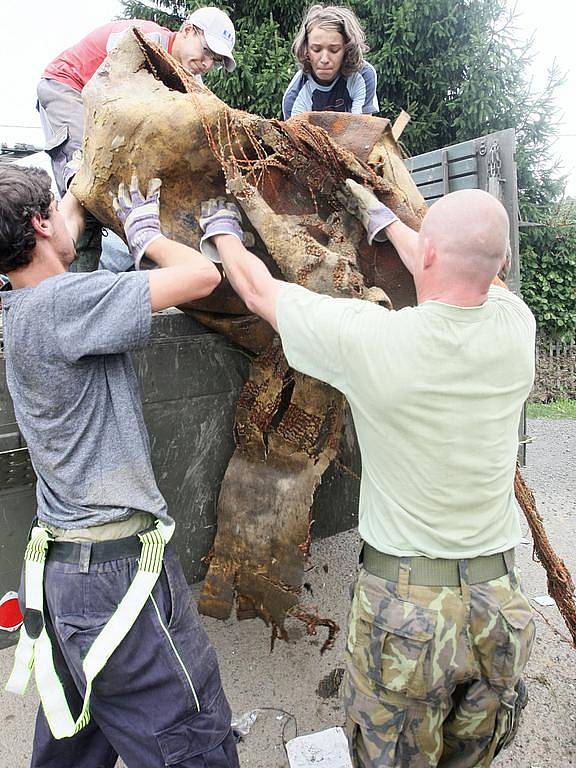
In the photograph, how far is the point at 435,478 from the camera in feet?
5.39

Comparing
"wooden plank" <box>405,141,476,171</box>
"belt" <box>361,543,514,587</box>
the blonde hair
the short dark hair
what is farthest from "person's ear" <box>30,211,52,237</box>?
"wooden plank" <box>405,141,476,171</box>

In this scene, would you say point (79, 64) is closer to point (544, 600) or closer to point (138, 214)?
point (138, 214)

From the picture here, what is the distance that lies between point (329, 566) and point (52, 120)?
2.77m

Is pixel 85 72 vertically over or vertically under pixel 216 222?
over

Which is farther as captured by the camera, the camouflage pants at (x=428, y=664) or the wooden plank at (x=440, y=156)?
the wooden plank at (x=440, y=156)

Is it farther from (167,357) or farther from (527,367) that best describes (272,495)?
(527,367)

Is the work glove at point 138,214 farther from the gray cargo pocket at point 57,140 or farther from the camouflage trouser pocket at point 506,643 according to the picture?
the camouflage trouser pocket at point 506,643

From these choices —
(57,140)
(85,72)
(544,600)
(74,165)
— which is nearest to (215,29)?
(85,72)

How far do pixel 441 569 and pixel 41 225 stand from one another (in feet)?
4.41

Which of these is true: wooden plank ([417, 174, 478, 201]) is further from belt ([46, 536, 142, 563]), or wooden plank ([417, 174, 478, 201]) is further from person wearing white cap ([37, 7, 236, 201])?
belt ([46, 536, 142, 563])

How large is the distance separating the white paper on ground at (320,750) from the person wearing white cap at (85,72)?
2259mm

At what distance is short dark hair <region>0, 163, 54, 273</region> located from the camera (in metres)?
1.59

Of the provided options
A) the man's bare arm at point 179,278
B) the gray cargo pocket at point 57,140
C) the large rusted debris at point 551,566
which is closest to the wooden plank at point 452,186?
the large rusted debris at point 551,566

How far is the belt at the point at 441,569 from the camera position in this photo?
169cm
